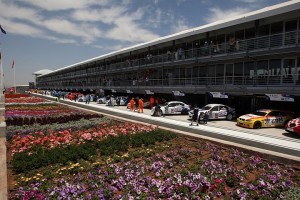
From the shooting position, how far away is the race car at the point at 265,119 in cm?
1934

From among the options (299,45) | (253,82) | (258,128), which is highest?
(299,45)

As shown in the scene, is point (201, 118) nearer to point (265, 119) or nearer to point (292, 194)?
point (265, 119)

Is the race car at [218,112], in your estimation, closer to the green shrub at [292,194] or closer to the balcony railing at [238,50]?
the balcony railing at [238,50]

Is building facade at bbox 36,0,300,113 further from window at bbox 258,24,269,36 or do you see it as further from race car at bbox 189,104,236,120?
race car at bbox 189,104,236,120

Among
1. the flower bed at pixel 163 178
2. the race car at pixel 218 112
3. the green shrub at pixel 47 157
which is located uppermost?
the race car at pixel 218 112

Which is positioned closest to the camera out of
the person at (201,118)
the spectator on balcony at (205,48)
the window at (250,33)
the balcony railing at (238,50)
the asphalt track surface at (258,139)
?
the asphalt track surface at (258,139)

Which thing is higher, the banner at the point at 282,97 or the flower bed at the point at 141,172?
the banner at the point at 282,97

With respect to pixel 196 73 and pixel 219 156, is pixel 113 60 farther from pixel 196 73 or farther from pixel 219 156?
pixel 219 156

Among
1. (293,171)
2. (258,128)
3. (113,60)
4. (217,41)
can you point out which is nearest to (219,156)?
(293,171)

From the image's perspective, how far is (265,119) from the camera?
19578 millimetres

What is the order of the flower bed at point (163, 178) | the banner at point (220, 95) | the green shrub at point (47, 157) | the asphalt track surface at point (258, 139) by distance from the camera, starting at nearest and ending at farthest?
the flower bed at point (163, 178) < the green shrub at point (47, 157) < the asphalt track surface at point (258, 139) < the banner at point (220, 95)

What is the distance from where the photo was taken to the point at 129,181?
8.48 meters

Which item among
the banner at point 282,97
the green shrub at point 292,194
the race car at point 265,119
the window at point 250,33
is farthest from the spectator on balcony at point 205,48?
the green shrub at point 292,194

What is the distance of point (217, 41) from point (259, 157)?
68.1ft
